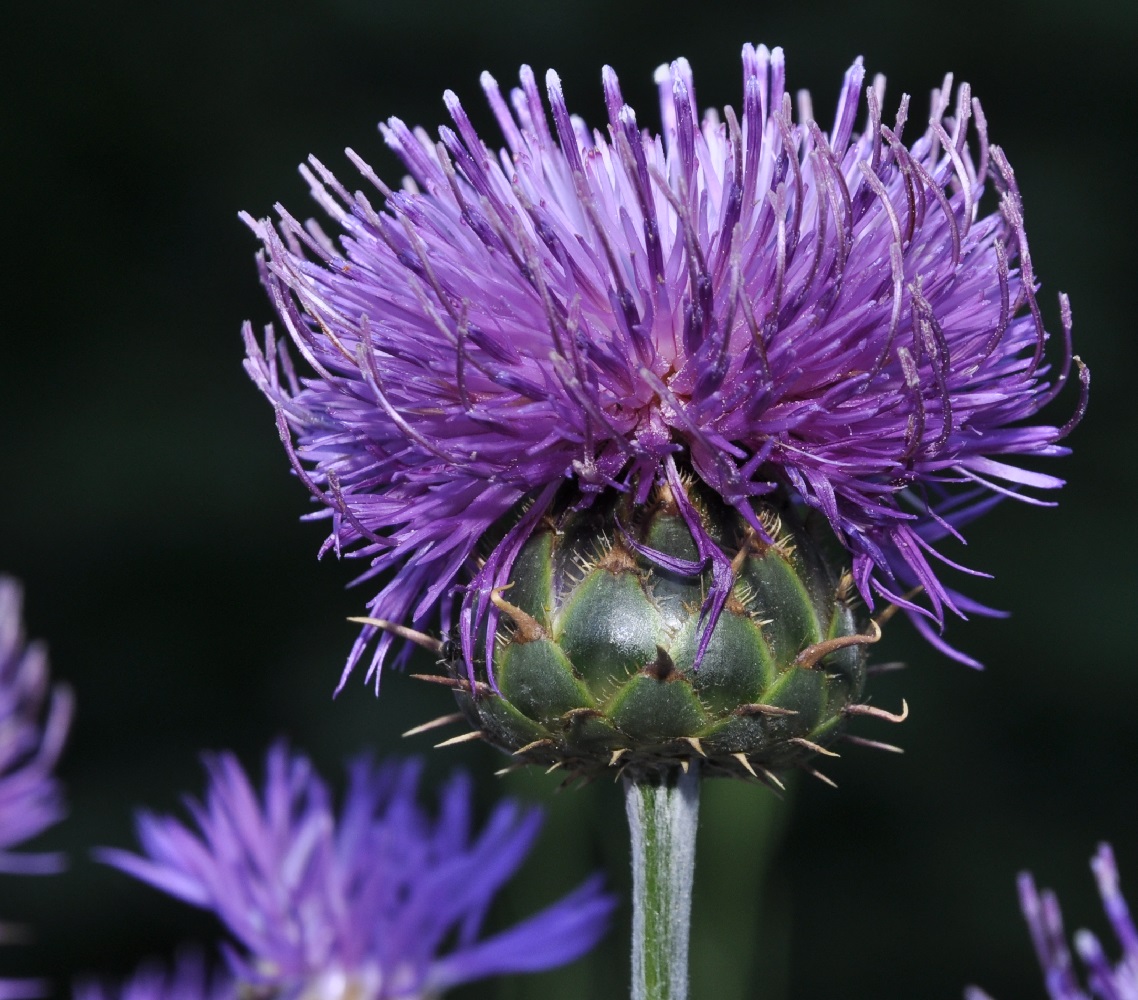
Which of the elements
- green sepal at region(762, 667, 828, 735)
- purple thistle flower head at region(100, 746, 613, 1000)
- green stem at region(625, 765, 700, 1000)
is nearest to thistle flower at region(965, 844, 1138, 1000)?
green sepal at region(762, 667, 828, 735)

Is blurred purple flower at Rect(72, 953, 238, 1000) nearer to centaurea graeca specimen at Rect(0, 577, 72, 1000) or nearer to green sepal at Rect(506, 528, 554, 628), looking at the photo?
centaurea graeca specimen at Rect(0, 577, 72, 1000)

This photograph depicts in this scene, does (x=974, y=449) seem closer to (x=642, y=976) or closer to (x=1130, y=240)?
(x=642, y=976)

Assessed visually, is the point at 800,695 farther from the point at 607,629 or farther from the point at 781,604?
the point at 607,629

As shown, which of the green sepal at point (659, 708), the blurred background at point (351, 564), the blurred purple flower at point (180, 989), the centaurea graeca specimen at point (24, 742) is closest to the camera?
the green sepal at point (659, 708)

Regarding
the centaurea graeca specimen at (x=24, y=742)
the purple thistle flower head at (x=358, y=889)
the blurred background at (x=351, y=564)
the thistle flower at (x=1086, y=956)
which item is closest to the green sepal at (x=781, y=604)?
the thistle flower at (x=1086, y=956)

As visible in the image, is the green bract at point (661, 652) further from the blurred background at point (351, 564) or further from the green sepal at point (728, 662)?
the blurred background at point (351, 564)

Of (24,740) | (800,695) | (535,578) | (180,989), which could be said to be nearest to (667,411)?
(535,578)

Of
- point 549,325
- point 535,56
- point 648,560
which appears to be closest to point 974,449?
point 648,560
